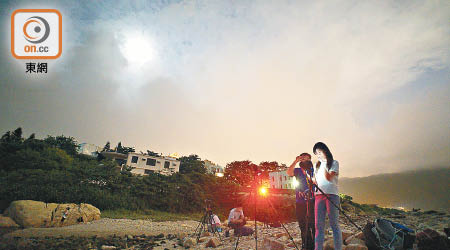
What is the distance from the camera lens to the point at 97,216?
1127 centimetres

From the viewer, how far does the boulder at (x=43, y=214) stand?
8.80 meters

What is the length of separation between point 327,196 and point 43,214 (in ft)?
43.7

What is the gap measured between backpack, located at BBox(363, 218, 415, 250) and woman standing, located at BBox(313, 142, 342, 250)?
1.25 metres

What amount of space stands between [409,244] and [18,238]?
446 inches

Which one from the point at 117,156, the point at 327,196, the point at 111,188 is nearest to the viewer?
the point at 327,196

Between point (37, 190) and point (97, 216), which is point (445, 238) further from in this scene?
point (37, 190)

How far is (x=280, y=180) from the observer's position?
112 ft

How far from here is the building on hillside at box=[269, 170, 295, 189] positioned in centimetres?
3198

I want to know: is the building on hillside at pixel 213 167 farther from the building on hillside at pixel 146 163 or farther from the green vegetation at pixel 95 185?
the green vegetation at pixel 95 185

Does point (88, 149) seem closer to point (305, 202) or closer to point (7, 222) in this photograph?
point (7, 222)

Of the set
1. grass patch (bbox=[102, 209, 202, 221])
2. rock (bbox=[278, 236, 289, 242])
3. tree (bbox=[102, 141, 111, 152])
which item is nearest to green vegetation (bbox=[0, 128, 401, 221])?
grass patch (bbox=[102, 209, 202, 221])

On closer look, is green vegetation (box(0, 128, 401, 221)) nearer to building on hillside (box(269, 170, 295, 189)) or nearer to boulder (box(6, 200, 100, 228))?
boulder (box(6, 200, 100, 228))

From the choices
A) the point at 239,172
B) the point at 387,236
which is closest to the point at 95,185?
the point at 387,236

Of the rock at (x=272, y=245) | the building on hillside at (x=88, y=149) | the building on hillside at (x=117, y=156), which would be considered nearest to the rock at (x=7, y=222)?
the rock at (x=272, y=245)
